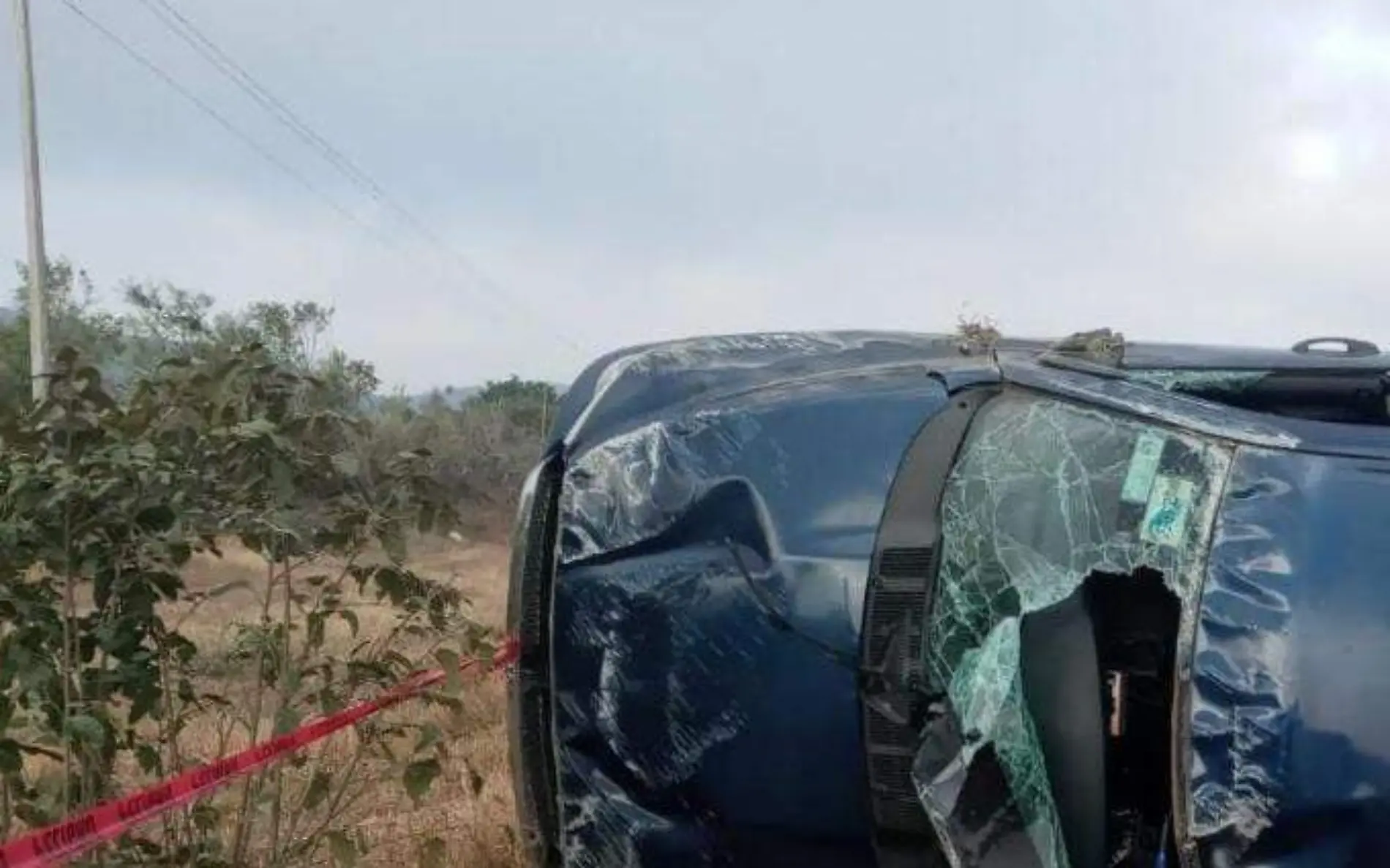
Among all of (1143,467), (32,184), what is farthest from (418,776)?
(32,184)

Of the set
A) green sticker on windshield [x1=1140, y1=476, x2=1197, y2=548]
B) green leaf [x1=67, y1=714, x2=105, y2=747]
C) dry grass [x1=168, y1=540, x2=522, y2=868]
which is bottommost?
dry grass [x1=168, y1=540, x2=522, y2=868]

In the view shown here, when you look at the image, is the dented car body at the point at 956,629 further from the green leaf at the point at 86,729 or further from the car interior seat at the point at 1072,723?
the green leaf at the point at 86,729

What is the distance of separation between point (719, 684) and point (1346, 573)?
1031 millimetres

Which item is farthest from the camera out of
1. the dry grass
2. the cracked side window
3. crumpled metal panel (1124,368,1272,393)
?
the dry grass

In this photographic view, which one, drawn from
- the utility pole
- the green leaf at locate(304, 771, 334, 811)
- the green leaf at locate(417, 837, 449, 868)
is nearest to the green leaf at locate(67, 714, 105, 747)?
the green leaf at locate(304, 771, 334, 811)

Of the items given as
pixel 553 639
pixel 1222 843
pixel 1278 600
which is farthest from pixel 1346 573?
pixel 553 639

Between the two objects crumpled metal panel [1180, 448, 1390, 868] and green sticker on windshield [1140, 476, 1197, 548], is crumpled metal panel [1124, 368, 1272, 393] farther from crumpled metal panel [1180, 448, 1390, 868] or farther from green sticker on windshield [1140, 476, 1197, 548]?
crumpled metal panel [1180, 448, 1390, 868]

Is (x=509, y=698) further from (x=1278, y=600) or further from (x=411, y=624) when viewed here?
(x=1278, y=600)

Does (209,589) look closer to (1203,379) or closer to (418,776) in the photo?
(418,776)

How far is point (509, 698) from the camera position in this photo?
299 centimetres

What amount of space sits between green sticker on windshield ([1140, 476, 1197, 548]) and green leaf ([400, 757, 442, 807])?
1.88m

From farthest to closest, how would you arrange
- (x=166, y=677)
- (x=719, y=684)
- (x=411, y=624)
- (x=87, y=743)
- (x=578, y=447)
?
(x=411, y=624) < (x=166, y=677) < (x=87, y=743) < (x=578, y=447) < (x=719, y=684)

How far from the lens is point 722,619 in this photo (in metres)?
2.59

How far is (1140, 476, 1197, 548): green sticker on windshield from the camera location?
7.82 feet
